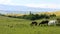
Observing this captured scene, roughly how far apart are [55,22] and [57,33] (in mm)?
6478

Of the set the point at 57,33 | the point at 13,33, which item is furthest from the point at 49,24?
the point at 13,33

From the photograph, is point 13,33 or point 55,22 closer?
point 13,33

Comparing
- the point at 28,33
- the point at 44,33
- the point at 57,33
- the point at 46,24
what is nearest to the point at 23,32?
the point at 28,33

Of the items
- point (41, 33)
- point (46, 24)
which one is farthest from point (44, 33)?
point (46, 24)

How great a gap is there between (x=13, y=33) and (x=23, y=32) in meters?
1.00

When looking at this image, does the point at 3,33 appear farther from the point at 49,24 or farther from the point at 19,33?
the point at 49,24

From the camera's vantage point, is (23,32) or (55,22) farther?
(55,22)

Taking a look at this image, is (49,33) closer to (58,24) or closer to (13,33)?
(13,33)

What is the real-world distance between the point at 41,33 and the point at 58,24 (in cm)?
667

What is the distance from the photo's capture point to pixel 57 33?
51.8ft

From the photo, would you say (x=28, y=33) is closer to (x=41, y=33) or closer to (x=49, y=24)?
(x=41, y=33)

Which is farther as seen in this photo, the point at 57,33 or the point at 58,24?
the point at 58,24

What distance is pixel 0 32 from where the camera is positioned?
15547 millimetres

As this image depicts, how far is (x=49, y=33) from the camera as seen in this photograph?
15602 millimetres
